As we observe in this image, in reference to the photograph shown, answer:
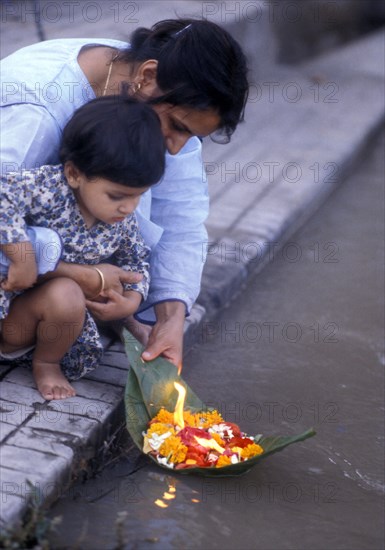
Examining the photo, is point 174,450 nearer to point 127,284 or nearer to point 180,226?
point 127,284

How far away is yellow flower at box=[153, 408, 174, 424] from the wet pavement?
A: 13 centimetres

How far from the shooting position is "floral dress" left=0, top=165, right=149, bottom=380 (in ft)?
8.81

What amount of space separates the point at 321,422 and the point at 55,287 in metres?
1.13

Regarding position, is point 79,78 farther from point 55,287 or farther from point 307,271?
point 307,271

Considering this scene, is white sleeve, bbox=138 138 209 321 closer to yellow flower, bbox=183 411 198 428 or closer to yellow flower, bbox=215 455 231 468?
yellow flower, bbox=183 411 198 428

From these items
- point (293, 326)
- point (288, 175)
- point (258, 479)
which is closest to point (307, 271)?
point (293, 326)

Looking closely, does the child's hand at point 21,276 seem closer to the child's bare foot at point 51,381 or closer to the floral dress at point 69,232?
the floral dress at point 69,232

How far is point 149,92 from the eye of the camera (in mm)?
2852

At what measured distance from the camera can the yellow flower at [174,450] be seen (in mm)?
2732

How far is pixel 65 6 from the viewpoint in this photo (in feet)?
26.4

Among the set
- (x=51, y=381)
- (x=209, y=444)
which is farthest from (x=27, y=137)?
(x=209, y=444)

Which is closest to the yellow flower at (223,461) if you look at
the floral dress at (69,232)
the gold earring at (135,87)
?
the floral dress at (69,232)

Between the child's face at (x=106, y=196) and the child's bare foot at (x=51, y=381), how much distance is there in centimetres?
53

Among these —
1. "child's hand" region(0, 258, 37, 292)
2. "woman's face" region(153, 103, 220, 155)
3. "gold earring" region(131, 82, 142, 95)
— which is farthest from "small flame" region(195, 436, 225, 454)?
"gold earring" region(131, 82, 142, 95)
